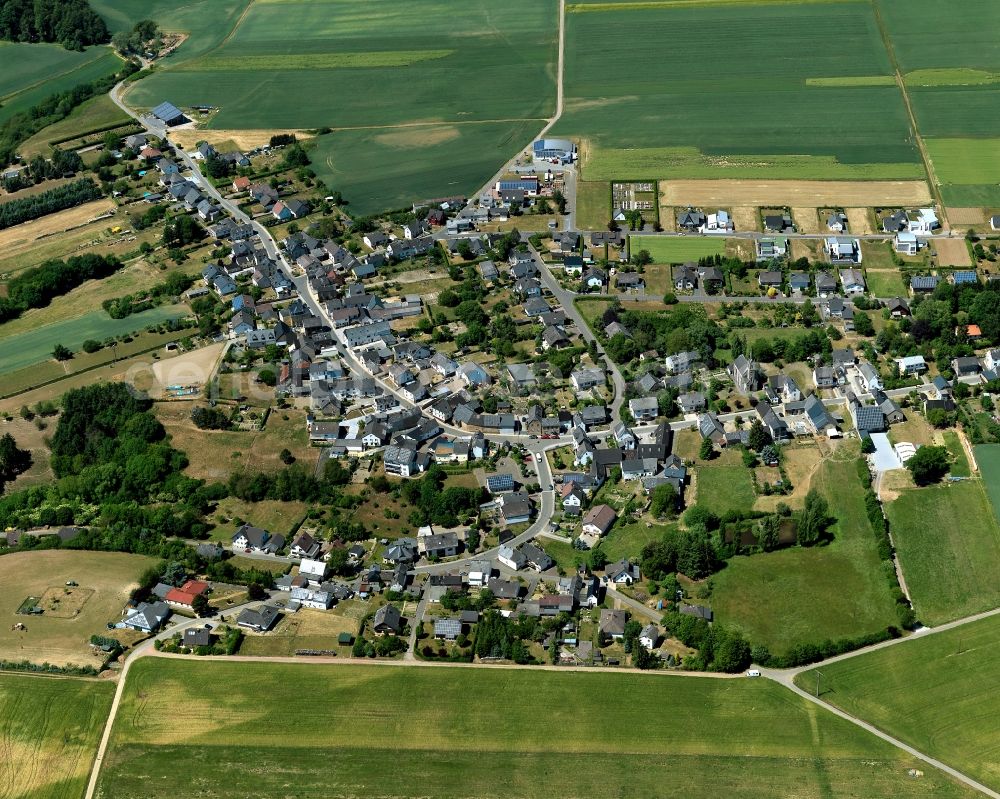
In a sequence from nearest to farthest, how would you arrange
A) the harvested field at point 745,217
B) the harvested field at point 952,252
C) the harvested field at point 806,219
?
the harvested field at point 952,252 → the harvested field at point 806,219 → the harvested field at point 745,217

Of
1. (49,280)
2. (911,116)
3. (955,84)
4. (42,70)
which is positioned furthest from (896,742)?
(42,70)

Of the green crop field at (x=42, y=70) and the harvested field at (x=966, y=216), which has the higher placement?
the green crop field at (x=42, y=70)

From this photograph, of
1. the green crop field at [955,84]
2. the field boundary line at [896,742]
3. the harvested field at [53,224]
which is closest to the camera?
the field boundary line at [896,742]

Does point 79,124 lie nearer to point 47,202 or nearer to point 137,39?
point 47,202

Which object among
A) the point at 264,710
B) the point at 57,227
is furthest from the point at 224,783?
the point at 57,227

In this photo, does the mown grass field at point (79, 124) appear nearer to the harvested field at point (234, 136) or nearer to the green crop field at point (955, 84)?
the harvested field at point (234, 136)

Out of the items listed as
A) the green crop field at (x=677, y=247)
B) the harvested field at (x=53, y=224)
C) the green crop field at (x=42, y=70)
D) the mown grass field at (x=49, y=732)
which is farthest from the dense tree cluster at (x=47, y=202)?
the mown grass field at (x=49, y=732)

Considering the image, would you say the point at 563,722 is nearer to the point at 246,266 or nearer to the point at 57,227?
the point at 246,266

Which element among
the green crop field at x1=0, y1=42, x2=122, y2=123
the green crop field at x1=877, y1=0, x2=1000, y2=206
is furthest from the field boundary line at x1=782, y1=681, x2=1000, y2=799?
the green crop field at x1=0, y1=42, x2=122, y2=123
